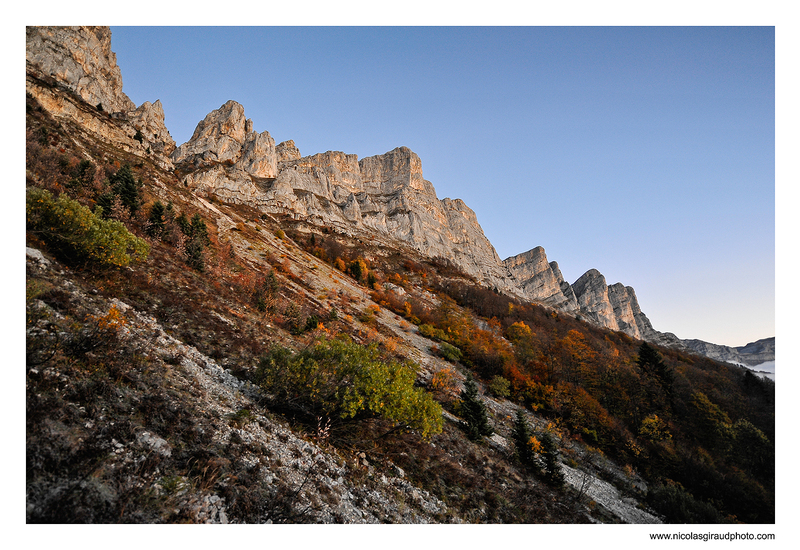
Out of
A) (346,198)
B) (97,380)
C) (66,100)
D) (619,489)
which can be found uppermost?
(346,198)

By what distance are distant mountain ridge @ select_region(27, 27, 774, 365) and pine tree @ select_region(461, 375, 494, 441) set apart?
194 feet

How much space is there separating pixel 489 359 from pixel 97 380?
29.1m

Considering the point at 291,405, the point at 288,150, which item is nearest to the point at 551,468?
the point at 291,405

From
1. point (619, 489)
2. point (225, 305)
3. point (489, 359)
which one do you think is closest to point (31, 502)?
point (225, 305)

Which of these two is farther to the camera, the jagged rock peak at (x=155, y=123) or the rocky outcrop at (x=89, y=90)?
the jagged rock peak at (x=155, y=123)

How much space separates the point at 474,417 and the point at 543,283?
628 ft

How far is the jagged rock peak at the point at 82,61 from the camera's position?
63219mm

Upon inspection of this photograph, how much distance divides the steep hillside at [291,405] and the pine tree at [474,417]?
0.10m

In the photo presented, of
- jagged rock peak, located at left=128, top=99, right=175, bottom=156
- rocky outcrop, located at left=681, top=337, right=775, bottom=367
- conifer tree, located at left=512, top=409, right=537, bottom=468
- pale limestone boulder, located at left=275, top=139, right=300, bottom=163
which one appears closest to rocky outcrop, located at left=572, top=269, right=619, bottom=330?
rocky outcrop, located at left=681, top=337, right=775, bottom=367

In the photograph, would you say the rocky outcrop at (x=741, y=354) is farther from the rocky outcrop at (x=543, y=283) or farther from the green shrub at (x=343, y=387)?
the green shrub at (x=343, y=387)

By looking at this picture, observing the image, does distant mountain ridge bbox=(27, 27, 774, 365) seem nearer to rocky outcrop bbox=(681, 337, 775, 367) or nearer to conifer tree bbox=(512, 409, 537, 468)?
rocky outcrop bbox=(681, 337, 775, 367)

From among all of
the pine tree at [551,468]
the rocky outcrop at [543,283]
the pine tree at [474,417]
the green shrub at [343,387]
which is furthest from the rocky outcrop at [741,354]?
the green shrub at [343,387]

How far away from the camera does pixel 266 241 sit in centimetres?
4797

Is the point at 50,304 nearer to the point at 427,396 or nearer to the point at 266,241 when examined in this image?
the point at 427,396
